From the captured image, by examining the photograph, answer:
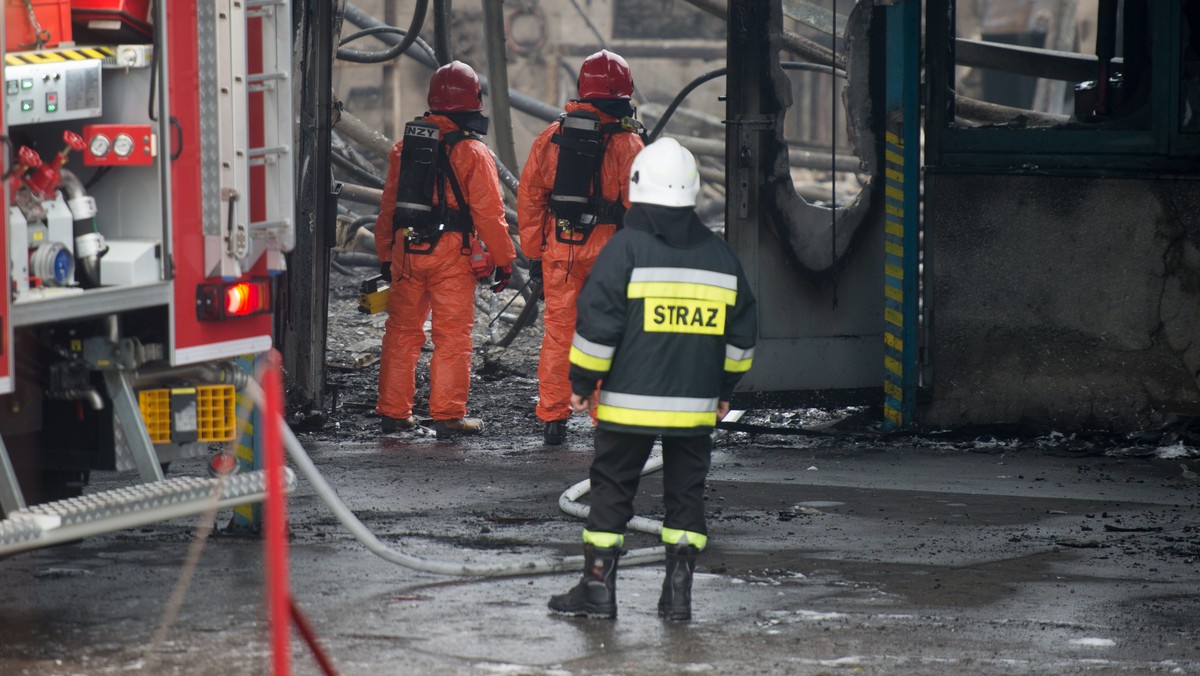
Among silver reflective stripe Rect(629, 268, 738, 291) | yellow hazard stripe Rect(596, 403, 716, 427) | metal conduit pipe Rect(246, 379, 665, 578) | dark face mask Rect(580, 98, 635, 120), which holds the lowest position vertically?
metal conduit pipe Rect(246, 379, 665, 578)

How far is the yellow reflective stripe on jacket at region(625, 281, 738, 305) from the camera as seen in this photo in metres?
5.38

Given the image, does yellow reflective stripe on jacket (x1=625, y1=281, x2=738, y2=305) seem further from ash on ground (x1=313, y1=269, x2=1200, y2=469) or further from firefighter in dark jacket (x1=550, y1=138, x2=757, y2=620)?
ash on ground (x1=313, y1=269, x2=1200, y2=469)

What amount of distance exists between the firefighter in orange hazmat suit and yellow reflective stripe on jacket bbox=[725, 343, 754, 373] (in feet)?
11.2

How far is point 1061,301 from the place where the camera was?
864 cm

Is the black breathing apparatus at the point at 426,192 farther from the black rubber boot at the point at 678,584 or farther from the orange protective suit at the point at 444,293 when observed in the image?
the black rubber boot at the point at 678,584

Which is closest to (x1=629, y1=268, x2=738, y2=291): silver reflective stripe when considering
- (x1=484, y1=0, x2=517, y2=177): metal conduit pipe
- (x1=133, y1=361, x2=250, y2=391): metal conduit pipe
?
(x1=133, y1=361, x2=250, y2=391): metal conduit pipe

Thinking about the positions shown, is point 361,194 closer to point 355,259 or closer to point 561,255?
point 355,259

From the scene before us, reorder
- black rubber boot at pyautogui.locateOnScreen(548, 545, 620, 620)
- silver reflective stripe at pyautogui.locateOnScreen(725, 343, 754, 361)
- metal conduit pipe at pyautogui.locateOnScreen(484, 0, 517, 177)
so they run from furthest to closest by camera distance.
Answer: metal conduit pipe at pyautogui.locateOnScreen(484, 0, 517, 177)
silver reflective stripe at pyautogui.locateOnScreen(725, 343, 754, 361)
black rubber boot at pyautogui.locateOnScreen(548, 545, 620, 620)

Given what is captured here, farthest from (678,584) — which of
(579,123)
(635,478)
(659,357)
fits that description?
(579,123)

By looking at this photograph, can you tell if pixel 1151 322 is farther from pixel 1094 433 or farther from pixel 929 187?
pixel 929 187

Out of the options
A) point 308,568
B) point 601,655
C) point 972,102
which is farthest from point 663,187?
point 972,102

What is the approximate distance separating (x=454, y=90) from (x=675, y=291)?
4.08 meters

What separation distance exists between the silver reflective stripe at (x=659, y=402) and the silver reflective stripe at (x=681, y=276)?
1.23ft

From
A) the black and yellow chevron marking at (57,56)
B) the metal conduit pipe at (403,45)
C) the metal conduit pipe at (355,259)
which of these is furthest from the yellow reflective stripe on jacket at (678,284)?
the metal conduit pipe at (355,259)
